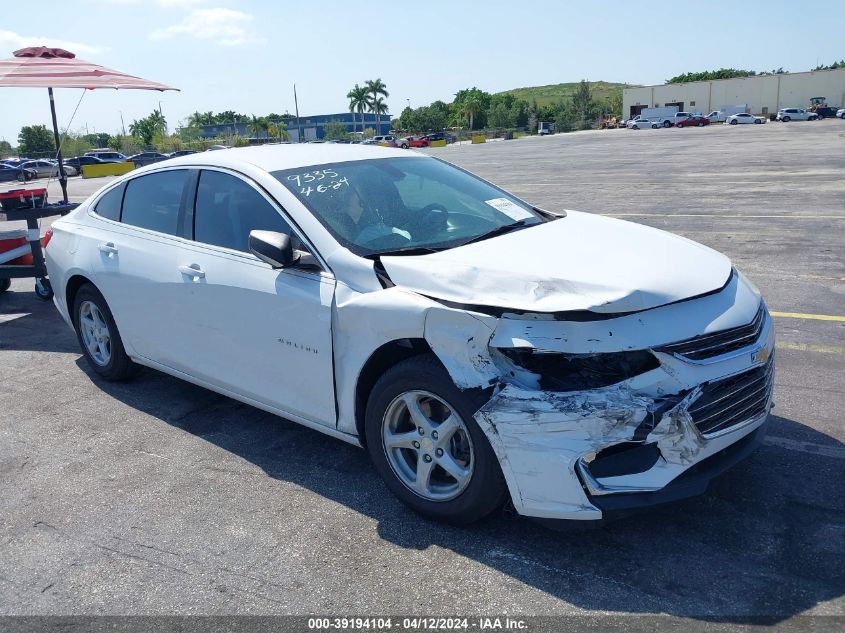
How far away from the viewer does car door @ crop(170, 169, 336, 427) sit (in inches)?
144

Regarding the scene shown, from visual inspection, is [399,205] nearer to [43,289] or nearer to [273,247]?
[273,247]

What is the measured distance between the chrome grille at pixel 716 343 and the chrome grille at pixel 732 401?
0.12 m

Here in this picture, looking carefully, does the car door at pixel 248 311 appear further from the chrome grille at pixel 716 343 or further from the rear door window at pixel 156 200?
the chrome grille at pixel 716 343

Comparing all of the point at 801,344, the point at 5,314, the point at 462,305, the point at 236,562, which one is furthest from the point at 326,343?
the point at 5,314

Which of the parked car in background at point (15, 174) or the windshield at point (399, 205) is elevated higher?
the windshield at point (399, 205)

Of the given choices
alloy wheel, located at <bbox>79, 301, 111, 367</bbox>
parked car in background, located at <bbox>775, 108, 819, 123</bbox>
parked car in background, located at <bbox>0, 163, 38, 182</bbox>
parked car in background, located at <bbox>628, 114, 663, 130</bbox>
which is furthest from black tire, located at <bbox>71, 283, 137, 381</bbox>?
parked car in background, located at <bbox>775, 108, 819, 123</bbox>

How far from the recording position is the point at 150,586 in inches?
120

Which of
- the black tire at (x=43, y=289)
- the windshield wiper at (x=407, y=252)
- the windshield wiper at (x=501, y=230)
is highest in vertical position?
the windshield wiper at (x=501, y=230)

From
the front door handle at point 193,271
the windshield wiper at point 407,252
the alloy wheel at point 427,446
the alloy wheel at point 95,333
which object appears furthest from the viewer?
the alloy wheel at point 95,333

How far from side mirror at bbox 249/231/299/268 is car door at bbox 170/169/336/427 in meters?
0.09

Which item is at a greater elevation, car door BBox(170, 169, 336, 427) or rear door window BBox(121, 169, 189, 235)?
rear door window BBox(121, 169, 189, 235)

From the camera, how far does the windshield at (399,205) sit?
378 centimetres

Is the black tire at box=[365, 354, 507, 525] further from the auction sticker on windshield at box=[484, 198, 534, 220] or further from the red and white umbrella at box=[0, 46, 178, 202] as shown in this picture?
the red and white umbrella at box=[0, 46, 178, 202]

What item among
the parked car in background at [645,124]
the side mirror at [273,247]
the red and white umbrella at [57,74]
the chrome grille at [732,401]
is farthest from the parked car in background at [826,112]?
the side mirror at [273,247]
